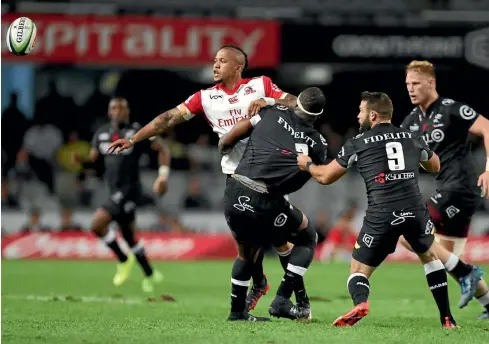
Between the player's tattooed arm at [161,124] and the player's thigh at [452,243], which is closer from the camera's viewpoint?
the player's tattooed arm at [161,124]

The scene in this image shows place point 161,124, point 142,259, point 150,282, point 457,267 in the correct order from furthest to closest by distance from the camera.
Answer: point 150,282 → point 142,259 → point 457,267 → point 161,124

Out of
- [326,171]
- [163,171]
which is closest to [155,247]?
[163,171]

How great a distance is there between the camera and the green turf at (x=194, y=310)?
308 inches

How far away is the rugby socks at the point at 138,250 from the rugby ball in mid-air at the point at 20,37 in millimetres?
6085

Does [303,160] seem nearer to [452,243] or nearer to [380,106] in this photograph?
[380,106]

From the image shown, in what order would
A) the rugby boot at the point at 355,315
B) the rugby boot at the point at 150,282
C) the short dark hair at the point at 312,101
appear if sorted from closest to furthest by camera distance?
the rugby boot at the point at 355,315 → the short dark hair at the point at 312,101 → the rugby boot at the point at 150,282

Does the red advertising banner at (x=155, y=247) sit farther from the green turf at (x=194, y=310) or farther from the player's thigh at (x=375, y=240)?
the player's thigh at (x=375, y=240)

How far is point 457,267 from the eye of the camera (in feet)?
32.3

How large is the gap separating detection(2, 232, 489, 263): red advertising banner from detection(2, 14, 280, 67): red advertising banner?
3.60 m

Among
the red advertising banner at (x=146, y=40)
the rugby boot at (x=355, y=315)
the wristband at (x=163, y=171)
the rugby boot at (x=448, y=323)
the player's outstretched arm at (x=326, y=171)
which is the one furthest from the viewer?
the red advertising banner at (x=146, y=40)

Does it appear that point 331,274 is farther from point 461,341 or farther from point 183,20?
point 461,341

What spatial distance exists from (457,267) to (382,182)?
1.66 m

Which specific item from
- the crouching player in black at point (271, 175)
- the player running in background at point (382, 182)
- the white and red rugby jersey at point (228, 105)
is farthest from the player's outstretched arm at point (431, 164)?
the white and red rugby jersey at point (228, 105)

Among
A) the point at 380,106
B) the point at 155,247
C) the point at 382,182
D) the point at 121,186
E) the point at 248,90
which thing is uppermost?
the point at 248,90
